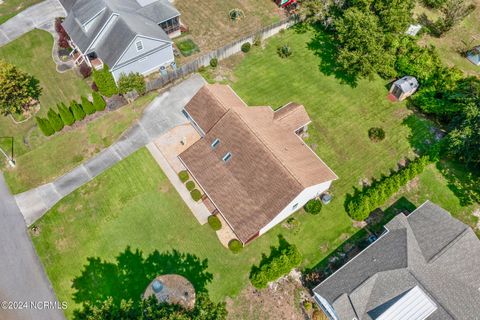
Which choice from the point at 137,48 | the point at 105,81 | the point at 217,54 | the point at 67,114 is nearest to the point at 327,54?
the point at 217,54

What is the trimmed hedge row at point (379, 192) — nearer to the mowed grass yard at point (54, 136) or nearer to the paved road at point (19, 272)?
the mowed grass yard at point (54, 136)

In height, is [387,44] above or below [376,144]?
above

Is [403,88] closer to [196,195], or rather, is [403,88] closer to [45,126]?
[196,195]

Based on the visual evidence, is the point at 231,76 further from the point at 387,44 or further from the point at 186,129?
the point at 387,44

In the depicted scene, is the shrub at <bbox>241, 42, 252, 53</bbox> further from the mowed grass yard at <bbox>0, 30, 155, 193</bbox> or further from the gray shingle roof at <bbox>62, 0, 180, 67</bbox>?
the mowed grass yard at <bbox>0, 30, 155, 193</bbox>

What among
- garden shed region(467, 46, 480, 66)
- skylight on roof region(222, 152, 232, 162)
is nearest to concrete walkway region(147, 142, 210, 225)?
skylight on roof region(222, 152, 232, 162)

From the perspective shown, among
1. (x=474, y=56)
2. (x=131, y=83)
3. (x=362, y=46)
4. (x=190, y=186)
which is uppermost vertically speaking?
(x=362, y=46)

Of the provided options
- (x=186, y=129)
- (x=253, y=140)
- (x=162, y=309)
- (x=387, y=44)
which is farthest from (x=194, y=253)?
(x=387, y=44)
